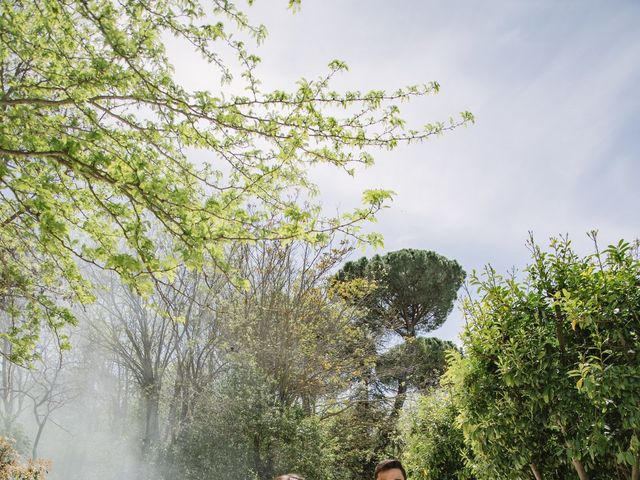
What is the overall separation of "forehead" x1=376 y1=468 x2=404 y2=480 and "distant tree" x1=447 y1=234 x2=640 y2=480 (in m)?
1.46

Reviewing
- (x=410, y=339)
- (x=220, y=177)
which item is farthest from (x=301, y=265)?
(x=220, y=177)

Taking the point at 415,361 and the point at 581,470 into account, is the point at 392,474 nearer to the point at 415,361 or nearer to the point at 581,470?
the point at 581,470

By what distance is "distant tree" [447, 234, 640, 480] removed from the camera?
12.2ft

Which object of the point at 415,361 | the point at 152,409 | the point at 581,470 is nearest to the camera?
the point at 581,470

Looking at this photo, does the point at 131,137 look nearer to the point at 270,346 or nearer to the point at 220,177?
the point at 220,177

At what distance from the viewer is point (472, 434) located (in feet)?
15.3

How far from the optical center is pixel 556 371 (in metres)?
4.12

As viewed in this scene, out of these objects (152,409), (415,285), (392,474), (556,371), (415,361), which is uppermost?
(415,285)

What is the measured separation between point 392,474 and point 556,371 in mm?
1788

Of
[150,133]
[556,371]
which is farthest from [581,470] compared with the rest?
[150,133]

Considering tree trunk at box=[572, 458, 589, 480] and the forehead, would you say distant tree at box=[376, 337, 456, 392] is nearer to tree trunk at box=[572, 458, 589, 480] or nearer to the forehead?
tree trunk at box=[572, 458, 589, 480]

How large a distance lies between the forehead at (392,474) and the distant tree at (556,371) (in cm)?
146

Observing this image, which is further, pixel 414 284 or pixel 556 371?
pixel 414 284

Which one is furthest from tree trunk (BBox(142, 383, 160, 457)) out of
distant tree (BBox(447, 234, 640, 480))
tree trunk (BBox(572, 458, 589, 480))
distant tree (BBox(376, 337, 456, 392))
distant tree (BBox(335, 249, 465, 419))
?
tree trunk (BBox(572, 458, 589, 480))
